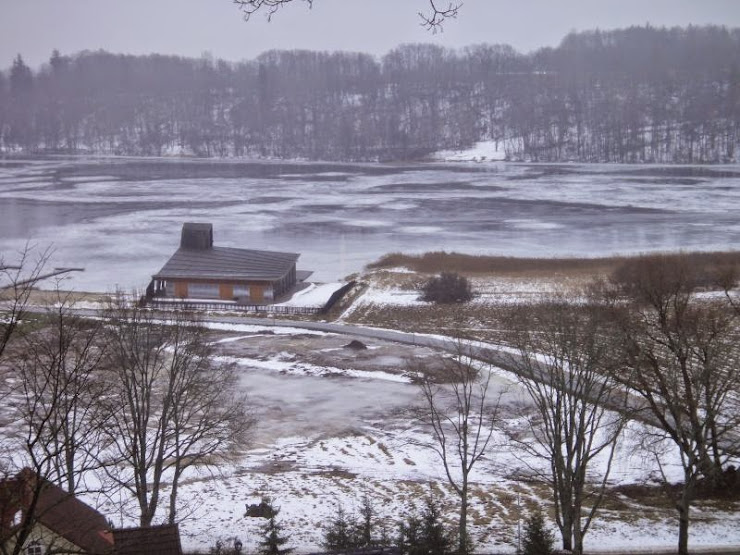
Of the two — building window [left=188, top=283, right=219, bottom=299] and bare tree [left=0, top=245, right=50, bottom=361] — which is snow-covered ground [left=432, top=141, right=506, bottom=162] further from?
bare tree [left=0, top=245, right=50, bottom=361]

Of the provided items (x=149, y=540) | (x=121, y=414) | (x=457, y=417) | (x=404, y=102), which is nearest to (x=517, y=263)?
(x=457, y=417)

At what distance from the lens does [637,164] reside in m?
91.9

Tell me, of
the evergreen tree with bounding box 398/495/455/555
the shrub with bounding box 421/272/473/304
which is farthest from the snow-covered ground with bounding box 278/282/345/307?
the evergreen tree with bounding box 398/495/455/555

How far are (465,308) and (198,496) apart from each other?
17.8m

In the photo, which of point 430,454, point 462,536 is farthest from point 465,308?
point 462,536

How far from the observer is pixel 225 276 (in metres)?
32.8

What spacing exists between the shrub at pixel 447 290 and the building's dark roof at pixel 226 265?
5673 mm

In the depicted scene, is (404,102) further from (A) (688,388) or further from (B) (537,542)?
(B) (537,542)

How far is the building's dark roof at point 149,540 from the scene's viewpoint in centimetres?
938

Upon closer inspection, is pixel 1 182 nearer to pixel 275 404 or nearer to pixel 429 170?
pixel 429 170

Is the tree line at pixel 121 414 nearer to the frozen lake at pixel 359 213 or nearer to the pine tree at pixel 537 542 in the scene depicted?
the pine tree at pixel 537 542

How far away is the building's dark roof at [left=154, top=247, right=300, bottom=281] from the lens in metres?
32.6

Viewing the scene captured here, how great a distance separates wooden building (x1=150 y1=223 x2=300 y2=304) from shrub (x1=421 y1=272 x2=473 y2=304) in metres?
5.67

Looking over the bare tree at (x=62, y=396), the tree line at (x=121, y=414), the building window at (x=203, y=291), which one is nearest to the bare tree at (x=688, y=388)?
the tree line at (x=121, y=414)
